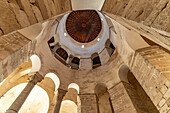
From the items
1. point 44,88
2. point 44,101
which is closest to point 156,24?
point 44,88

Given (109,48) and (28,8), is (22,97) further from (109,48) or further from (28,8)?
(109,48)

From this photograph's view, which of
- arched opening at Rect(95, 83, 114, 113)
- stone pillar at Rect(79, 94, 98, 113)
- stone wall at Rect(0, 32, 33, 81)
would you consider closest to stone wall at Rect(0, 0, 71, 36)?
stone wall at Rect(0, 32, 33, 81)

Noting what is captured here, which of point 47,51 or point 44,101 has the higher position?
point 47,51

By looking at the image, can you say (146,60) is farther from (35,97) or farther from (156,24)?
(35,97)

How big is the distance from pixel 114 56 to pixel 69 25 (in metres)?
7.05

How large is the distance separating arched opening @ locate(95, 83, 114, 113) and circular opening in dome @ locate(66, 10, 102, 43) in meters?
6.22

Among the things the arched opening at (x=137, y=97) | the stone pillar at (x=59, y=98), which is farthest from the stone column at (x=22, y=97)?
the arched opening at (x=137, y=97)

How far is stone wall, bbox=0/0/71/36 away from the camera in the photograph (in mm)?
1452

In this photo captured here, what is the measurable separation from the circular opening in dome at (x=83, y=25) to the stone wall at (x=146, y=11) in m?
9.33

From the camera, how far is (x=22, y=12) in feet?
5.38

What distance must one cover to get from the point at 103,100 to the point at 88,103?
175 centimetres

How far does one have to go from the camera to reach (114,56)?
677 centimetres

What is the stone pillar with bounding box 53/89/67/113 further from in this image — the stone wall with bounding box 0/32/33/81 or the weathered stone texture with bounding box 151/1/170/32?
the weathered stone texture with bounding box 151/1/170/32

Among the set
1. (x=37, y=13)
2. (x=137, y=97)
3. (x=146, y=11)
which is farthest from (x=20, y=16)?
(x=137, y=97)
